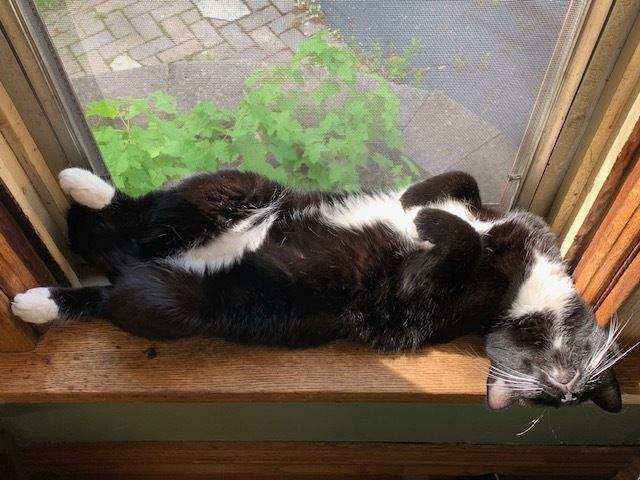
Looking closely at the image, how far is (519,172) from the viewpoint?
1.18m

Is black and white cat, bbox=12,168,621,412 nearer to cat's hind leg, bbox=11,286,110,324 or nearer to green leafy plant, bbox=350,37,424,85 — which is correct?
cat's hind leg, bbox=11,286,110,324

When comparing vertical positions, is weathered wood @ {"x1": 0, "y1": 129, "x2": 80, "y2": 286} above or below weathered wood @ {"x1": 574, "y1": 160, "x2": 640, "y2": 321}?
above

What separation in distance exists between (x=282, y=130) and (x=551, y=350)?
2.24ft

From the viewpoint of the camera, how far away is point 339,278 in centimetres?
111

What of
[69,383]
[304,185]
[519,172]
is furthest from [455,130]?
[69,383]

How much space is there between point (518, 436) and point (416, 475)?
315 mm

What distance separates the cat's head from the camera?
1.05 meters

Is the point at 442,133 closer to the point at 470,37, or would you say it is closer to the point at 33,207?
the point at 470,37

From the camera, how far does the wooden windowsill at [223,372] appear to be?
3.46 ft

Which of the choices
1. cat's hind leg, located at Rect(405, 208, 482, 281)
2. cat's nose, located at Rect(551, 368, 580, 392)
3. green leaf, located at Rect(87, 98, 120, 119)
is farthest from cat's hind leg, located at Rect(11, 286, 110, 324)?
cat's nose, located at Rect(551, 368, 580, 392)

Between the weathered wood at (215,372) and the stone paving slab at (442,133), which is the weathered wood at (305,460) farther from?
the stone paving slab at (442,133)

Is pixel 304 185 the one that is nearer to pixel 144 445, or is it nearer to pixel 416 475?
pixel 144 445

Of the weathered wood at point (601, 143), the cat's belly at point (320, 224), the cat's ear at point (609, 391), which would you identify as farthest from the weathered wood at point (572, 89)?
the cat's ear at point (609, 391)

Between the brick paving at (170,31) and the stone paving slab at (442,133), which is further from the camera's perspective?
the stone paving slab at (442,133)
